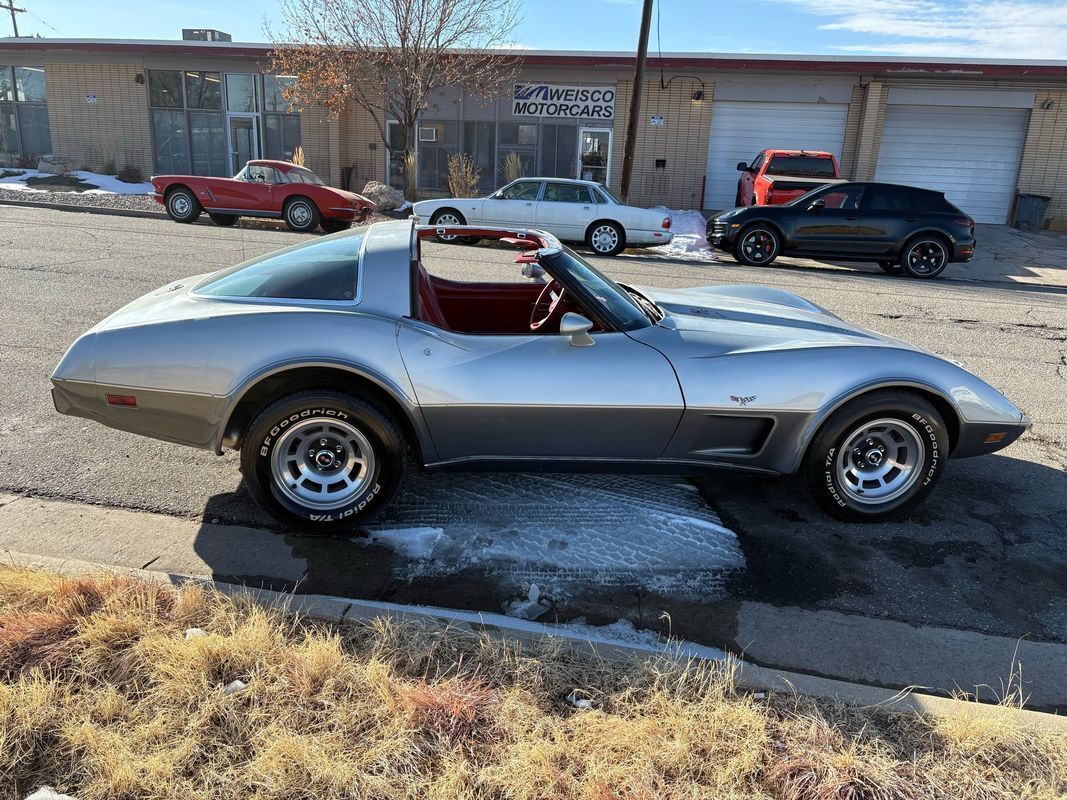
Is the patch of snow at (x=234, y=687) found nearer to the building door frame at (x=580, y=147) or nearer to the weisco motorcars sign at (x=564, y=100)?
the building door frame at (x=580, y=147)

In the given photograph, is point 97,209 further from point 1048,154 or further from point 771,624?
point 1048,154

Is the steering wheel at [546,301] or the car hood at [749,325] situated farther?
the steering wheel at [546,301]

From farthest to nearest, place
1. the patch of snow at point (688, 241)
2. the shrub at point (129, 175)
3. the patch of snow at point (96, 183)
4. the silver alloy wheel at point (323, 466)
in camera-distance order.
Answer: the shrub at point (129, 175) < the patch of snow at point (96, 183) < the patch of snow at point (688, 241) < the silver alloy wheel at point (323, 466)

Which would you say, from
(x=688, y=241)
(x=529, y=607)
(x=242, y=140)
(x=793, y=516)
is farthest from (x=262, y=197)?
(x=529, y=607)

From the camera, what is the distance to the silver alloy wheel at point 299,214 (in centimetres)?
1520

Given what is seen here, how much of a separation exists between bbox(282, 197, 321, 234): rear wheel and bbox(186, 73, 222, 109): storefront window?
11925mm

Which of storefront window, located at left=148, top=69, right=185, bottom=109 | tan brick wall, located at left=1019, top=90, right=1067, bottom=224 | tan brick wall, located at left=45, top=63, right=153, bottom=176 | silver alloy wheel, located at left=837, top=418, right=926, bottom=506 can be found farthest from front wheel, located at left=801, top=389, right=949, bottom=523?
tan brick wall, located at left=45, top=63, right=153, bottom=176

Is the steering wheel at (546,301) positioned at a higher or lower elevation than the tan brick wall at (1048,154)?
lower

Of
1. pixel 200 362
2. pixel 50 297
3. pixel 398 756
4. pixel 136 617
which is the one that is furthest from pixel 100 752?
pixel 50 297

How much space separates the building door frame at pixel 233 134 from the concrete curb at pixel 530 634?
2402cm

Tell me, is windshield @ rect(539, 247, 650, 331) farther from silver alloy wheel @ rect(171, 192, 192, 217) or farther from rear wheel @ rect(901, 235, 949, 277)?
silver alloy wheel @ rect(171, 192, 192, 217)

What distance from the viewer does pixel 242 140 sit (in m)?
24.6

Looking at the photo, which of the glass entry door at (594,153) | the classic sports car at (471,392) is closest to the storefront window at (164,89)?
the glass entry door at (594,153)

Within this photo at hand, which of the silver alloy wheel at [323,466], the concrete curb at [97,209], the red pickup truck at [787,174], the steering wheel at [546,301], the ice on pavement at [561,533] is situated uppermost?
the red pickup truck at [787,174]
